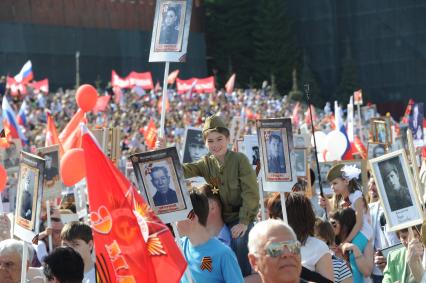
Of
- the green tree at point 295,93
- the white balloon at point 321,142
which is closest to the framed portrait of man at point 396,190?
the white balloon at point 321,142

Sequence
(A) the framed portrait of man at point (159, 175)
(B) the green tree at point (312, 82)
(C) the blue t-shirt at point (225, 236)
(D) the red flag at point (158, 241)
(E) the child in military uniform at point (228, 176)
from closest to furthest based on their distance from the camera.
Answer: (D) the red flag at point (158, 241), (A) the framed portrait of man at point (159, 175), (C) the blue t-shirt at point (225, 236), (E) the child in military uniform at point (228, 176), (B) the green tree at point (312, 82)

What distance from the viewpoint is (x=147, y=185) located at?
6.20 metres

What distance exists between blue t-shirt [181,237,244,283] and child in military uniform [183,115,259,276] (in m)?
1.10

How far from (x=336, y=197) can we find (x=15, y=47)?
122 feet

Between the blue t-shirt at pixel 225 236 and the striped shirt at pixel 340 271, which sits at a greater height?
the blue t-shirt at pixel 225 236

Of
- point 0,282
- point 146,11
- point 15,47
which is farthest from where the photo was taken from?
point 146,11

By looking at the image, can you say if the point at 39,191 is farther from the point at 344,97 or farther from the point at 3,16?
the point at 344,97

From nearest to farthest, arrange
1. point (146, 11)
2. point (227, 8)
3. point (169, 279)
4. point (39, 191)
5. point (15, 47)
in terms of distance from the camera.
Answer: point (169, 279) < point (39, 191) < point (15, 47) < point (146, 11) < point (227, 8)

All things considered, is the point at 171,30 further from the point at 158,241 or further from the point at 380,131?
the point at 380,131

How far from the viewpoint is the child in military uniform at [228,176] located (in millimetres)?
6820

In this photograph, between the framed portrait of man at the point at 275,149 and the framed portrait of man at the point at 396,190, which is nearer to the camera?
the framed portrait of man at the point at 396,190

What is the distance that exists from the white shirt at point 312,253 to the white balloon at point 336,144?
29.5 feet

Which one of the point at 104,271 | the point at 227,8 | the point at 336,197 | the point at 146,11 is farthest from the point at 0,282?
the point at 227,8

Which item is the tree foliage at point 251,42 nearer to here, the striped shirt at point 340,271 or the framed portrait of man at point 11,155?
the framed portrait of man at point 11,155
